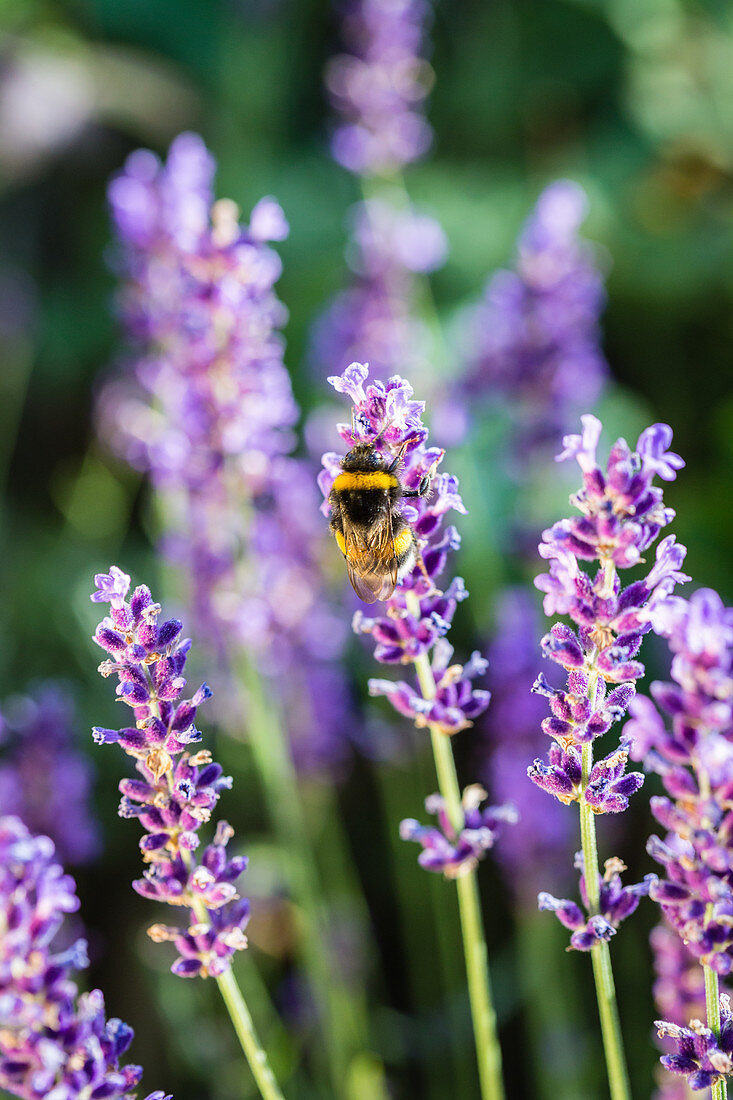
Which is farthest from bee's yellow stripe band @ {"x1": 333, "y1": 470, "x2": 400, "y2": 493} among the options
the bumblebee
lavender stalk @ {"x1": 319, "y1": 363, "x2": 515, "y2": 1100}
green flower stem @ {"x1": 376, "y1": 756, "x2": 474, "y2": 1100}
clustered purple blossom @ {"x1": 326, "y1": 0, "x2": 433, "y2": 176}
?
clustered purple blossom @ {"x1": 326, "y1": 0, "x2": 433, "y2": 176}

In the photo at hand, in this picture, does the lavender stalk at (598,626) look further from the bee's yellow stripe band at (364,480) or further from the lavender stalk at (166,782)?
the bee's yellow stripe band at (364,480)

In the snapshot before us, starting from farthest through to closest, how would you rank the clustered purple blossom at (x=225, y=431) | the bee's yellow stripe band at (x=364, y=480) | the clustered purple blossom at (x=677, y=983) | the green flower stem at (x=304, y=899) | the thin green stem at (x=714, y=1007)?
the green flower stem at (x=304, y=899) < the clustered purple blossom at (x=225, y=431) < the bee's yellow stripe band at (x=364, y=480) < the clustered purple blossom at (x=677, y=983) < the thin green stem at (x=714, y=1007)

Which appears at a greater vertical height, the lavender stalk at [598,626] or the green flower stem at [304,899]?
the lavender stalk at [598,626]

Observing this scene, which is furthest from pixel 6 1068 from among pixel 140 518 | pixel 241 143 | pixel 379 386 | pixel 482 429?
pixel 241 143

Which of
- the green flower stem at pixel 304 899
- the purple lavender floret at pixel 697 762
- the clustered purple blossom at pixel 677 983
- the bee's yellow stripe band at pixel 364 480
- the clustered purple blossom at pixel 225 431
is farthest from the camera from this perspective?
the green flower stem at pixel 304 899

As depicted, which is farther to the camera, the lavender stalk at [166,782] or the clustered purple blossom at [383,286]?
the clustered purple blossom at [383,286]

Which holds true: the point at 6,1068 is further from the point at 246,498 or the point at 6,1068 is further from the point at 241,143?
the point at 241,143

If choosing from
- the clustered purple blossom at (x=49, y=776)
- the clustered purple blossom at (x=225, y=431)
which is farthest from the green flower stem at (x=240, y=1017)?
the clustered purple blossom at (x=49, y=776)

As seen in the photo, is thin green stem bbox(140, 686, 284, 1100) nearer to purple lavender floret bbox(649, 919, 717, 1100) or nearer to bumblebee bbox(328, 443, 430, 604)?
bumblebee bbox(328, 443, 430, 604)

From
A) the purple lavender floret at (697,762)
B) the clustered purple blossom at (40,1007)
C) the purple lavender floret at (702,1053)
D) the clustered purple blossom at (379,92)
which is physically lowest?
the purple lavender floret at (702,1053)
